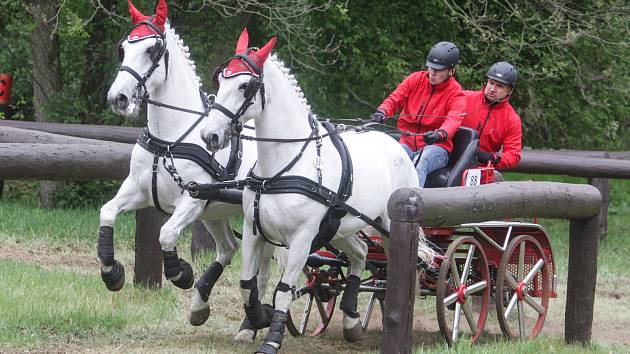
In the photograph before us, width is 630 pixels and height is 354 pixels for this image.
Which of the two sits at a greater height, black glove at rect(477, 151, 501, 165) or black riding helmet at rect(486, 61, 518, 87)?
black riding helmet at rect(486, 61, 518, 87)

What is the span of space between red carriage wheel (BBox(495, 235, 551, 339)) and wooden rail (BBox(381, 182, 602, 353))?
0.76 feet

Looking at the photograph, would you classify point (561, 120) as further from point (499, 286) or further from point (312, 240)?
point (312, 240)

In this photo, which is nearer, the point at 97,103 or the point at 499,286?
the point at 499,286

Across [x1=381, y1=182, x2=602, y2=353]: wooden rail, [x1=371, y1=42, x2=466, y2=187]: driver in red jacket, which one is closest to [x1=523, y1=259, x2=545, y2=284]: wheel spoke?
[x1=381, y1=182, x2=602, y2=353]: wooden rail

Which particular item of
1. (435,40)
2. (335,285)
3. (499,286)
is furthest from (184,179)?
(435,40)

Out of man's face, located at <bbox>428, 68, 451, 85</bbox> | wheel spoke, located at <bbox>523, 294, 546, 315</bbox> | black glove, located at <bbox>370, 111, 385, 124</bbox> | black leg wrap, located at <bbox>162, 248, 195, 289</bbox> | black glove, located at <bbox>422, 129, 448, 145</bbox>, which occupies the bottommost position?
wheel spoke, located at <bbox>523, 294, 546, 315</bbox>

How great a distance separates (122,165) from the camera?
7859 mm

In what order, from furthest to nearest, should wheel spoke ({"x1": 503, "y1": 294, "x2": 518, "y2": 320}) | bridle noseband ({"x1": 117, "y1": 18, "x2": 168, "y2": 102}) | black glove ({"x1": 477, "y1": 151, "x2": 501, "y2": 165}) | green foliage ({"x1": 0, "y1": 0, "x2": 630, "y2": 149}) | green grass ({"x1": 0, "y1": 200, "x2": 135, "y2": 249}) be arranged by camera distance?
green foliage ({"x1": 0, "y1": 0, "x2": 630, "y2": 149}), green grass ({"x1": 0, "y1": 200, "x2": 135, "y2": 249}), black glove ({"x1": 477, "y1": 151, "x2": 501, "y2": 165}), wheel spoke ({"x1": 503, "y1": 294, "x2": 518, "y2": 320}), bridle noseband ({"x1": 117, "y1": 18, "x2": 168, "y2": 102})

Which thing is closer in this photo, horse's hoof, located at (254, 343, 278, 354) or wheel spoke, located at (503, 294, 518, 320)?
horse's hoof, located at (254, 343, 278, 354)

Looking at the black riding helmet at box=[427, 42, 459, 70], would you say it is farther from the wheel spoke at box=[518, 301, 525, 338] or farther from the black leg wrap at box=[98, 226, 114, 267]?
the black leg wrap at box=[98, 226, 114, 267]

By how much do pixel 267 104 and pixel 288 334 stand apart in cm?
225

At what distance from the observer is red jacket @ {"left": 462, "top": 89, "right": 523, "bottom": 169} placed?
8.41 metres

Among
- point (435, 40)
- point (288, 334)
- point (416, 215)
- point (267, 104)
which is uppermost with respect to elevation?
point (435, 40)

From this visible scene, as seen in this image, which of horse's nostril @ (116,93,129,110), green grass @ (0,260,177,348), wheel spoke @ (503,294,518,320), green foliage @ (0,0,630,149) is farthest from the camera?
green foliage @ (0,0,630,149)
